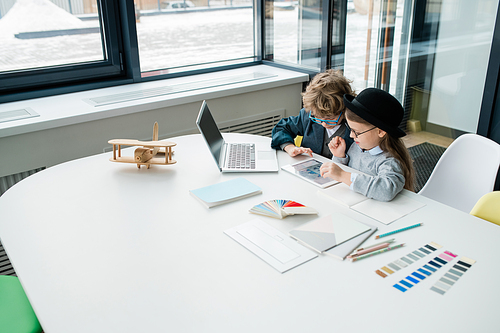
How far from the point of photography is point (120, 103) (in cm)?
243

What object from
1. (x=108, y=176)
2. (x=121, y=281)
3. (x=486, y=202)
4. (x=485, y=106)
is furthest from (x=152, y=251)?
(x=485, y=106)

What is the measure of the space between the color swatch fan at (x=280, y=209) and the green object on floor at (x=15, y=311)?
2.59 feet

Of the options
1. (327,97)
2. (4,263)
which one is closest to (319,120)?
(327,97)

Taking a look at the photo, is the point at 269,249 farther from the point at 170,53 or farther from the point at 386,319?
the point at 170,53

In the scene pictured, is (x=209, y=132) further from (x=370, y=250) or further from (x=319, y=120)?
(x=370, y=250)

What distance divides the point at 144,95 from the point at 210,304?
6.10 feet

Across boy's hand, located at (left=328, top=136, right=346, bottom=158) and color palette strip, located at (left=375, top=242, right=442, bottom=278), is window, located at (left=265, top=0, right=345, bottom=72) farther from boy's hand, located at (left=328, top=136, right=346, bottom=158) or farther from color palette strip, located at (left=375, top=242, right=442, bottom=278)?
color palette strip, located at (left=375, top=242, right=442, bottom=278)

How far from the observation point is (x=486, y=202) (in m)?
1.45

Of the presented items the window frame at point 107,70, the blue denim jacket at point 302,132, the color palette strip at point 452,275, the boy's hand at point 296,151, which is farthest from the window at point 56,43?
the color palette strip at point 452,275

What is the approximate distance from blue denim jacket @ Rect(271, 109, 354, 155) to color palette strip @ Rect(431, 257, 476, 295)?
0.89 m

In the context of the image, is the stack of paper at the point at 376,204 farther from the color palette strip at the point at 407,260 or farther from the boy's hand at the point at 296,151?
the boy's hand at the point at 296,151

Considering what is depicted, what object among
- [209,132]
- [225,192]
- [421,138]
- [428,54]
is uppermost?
[428,54]

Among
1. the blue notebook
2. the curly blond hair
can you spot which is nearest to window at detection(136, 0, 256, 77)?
the curly blond hair

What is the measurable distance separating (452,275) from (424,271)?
0.07 m
